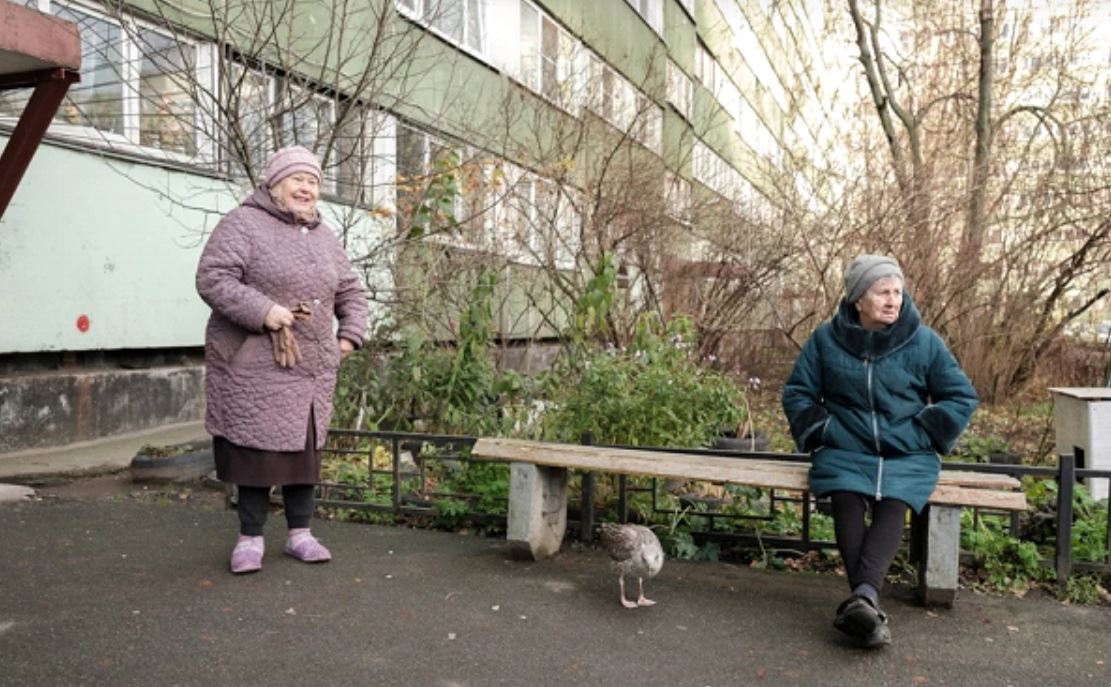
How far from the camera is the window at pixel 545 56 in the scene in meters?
10.2

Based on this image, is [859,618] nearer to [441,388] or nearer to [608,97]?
[441,388]

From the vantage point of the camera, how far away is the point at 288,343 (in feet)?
12.8

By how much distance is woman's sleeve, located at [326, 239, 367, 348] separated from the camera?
14.0 ft

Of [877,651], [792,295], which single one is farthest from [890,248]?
[877,651]

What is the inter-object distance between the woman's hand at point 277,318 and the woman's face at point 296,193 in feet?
1.49

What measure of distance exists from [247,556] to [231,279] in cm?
120

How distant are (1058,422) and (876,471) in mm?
3356

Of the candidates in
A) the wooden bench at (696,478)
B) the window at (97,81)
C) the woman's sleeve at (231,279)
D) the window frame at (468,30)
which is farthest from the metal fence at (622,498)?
the window frame at (468,30)

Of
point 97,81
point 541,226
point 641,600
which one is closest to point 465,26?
point 541,226

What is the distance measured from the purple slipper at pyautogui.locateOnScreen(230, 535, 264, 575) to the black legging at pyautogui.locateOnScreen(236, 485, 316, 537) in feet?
0.11

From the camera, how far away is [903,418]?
375 cm

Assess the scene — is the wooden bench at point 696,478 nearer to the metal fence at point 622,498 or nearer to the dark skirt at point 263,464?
the metal fence at point 622,498

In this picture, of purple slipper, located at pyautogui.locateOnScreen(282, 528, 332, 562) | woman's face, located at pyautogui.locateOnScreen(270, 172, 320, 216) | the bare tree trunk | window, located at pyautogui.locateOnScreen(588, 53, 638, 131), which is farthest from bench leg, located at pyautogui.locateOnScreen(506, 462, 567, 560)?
the bare tree trunk

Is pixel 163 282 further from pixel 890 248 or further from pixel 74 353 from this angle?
pixel 890 248
